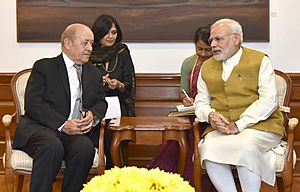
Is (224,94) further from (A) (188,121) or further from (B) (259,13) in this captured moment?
(B) (259,13)

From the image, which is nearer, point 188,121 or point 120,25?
point 188,121

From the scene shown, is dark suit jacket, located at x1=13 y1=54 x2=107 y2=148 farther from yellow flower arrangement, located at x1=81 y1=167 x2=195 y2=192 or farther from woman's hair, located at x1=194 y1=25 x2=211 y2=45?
yellow flower arrangement, located at x1=81 y1=167 x2=195 y2=192

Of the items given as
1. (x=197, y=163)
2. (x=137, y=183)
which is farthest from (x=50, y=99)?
(x=137, y=183)

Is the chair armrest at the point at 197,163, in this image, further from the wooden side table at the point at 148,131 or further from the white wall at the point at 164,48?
the white wall at the point at 164,48

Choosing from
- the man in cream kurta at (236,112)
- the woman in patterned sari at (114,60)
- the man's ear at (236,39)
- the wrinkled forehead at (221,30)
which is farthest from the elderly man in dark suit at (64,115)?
the man's ear at (236,39)

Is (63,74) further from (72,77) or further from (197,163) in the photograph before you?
(197,163)

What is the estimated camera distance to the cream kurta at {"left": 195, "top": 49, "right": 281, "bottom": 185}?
3699 millimetres

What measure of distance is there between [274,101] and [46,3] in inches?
87.0

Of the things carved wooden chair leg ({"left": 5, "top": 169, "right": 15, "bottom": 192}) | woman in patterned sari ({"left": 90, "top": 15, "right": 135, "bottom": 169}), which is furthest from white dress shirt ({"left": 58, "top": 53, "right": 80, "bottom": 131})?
carved wooden chair leg ({"left": 5, "top": 169, "right": 15, "bottom": 192})

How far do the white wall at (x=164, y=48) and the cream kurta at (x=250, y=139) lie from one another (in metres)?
1.00

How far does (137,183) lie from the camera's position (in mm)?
1905

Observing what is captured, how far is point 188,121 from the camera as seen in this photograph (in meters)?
4.07

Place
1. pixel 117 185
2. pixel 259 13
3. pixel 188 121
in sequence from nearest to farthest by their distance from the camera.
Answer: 1. pixel 117 185
2. pixel 188 121
3. pixel 259 13

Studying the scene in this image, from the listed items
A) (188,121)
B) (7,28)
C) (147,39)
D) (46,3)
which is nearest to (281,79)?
(188,121)
